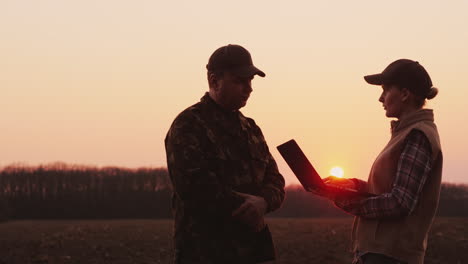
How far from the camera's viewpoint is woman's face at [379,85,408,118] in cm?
436

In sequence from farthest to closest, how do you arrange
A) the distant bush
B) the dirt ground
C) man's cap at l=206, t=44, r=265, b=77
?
the distant bush, the dirt ground, man's cap at l=206, t=44, r=265, b=77

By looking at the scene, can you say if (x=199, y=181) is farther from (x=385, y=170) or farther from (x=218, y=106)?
(x=385, y=170)

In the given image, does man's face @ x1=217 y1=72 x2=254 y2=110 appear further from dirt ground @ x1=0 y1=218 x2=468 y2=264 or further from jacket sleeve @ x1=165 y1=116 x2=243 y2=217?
dirt ground @ x1=0 y1=218 x2=468 y2=264

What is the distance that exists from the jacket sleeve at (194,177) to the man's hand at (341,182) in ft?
2.13

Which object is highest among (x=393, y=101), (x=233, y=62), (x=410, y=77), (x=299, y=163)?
(x=233, y=62)

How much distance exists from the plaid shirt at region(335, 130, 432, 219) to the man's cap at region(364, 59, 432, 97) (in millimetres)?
344

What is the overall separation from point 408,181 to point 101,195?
186ft

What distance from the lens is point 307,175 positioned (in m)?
4.43

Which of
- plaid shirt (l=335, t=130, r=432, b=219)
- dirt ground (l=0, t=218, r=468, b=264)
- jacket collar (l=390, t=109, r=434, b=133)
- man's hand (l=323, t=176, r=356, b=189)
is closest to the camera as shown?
plaid shirt (l=335, t=130, r=432, b=219)

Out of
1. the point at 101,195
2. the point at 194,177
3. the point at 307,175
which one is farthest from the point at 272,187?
the point at 101,195

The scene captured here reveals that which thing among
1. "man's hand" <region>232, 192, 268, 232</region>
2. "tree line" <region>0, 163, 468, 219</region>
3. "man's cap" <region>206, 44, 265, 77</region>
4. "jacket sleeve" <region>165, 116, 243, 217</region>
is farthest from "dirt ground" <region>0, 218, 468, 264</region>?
"tree line" <region>0, 163, 468, 219</region>

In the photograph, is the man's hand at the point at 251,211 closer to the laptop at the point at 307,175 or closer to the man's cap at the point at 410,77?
the laptop at the point at 307,175

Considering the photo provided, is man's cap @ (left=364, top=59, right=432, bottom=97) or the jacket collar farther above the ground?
man's cap @ (left=364, top=59, right=432, bottom=97)

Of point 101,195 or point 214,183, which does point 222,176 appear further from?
point 101,195
